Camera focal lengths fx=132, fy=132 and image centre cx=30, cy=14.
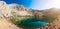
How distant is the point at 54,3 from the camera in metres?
1.32

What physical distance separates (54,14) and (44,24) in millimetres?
140

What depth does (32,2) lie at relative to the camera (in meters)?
1.35

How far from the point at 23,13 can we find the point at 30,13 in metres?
0.07

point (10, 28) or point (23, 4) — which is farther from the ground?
point (23, 4)

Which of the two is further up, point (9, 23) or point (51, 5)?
point (51, 5)

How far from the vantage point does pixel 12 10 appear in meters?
1.37

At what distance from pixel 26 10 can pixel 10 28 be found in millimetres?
244

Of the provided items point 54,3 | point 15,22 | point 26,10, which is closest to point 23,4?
point 26,10

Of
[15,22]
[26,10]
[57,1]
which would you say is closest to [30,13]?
[26,10]

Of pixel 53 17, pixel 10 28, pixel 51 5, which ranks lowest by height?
pixel 10 28

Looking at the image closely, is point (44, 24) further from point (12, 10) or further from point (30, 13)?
point (12, 10)

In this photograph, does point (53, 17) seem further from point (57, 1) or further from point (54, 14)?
point (57, 1)

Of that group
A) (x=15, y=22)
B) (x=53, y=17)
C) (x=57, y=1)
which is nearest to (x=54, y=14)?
(x=53, y=17)

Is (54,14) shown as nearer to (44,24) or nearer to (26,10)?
(44,24)
